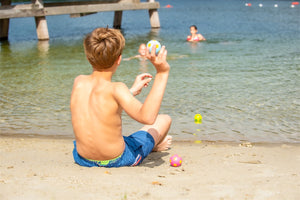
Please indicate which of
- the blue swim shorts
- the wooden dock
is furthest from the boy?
A: the wooden dock

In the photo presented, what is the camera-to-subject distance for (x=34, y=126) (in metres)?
5.67

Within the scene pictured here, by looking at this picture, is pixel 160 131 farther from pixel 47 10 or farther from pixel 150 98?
pixel 47 10

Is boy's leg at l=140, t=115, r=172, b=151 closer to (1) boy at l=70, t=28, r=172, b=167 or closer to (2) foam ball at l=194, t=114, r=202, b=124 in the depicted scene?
(1) boy at l=70, t=28, r=172, b=167

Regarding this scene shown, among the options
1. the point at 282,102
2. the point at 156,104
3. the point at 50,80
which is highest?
the point at 156,104

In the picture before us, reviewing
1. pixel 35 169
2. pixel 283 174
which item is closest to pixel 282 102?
pixel 283 174

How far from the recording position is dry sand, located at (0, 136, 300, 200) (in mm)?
2854

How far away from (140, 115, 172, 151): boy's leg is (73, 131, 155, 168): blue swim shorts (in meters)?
0.08

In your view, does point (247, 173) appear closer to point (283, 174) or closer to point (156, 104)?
point (283, 174)

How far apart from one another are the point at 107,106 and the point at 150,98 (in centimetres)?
42

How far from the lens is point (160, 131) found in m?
4.09

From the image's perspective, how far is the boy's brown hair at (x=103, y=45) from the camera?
3.09 meters

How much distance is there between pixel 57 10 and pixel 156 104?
14.0 meters

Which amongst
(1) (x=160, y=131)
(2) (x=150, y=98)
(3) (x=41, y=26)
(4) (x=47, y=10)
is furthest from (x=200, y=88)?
(3) (x=41, y=26)

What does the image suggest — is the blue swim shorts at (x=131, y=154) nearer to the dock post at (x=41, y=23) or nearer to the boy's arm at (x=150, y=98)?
the boy's arm at (x=150, y=98)
